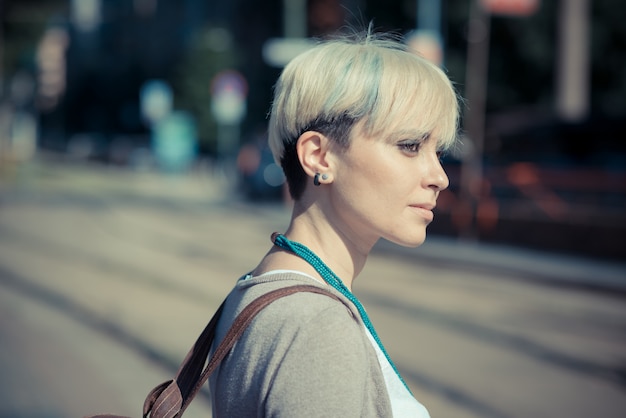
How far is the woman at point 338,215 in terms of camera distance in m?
1.33

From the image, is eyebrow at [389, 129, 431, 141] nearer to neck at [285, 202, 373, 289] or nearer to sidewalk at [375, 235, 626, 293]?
neck at [285, 202, 373, 289]

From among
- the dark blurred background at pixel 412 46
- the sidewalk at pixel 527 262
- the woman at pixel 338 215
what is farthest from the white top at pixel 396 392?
the sidewalk at pixel 527 262

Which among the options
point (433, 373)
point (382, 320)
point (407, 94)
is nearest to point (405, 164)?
point (407, 94)

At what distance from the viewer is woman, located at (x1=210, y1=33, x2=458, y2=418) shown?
4.36 feet

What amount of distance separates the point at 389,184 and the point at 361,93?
0.17 m

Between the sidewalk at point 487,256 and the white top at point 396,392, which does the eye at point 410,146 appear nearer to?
the white top at point 396,392

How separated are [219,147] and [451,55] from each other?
10967 mm

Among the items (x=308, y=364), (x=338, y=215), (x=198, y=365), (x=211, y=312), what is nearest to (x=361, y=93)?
(x=338, y=215)

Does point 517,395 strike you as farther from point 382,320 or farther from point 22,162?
point 22,162

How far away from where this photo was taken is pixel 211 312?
8656mm

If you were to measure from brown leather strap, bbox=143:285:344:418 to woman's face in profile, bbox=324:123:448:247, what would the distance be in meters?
0.21

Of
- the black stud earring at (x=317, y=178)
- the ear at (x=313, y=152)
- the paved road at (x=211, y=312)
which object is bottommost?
the paved road at (x=211, y=312)

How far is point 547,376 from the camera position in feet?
21.2

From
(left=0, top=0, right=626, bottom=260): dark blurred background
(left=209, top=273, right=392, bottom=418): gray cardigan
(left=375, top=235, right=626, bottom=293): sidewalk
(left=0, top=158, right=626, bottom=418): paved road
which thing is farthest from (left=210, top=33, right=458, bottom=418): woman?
(left=375, top=235, right=626, bottom=293): sidewalk
